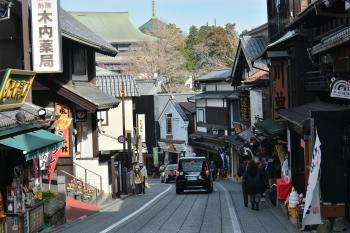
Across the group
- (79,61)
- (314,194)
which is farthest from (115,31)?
(314,194)

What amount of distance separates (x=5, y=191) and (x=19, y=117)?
2.28 m

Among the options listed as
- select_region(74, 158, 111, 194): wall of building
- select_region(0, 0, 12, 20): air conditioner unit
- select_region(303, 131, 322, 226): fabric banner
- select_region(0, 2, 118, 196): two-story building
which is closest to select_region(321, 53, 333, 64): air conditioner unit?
select_region(303, 131, 322, 226): fabric banner

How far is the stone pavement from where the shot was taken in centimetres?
1643

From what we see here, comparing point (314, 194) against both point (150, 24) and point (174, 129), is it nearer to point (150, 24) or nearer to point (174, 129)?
point (174, 129)

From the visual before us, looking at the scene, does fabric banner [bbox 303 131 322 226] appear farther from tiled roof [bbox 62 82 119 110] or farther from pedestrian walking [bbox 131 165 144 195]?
pedestrian walking [bbox 131 165 144 195]

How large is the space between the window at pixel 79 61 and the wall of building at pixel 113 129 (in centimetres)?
1403

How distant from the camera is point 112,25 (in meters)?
104

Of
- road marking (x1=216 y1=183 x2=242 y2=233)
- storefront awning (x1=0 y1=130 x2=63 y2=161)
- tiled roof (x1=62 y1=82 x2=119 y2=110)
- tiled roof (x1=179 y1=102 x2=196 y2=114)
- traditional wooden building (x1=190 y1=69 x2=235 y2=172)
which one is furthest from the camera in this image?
tiled roof (x1=179 y1=102 x2=196 y2=114)

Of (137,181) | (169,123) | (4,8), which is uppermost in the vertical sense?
(4,8)

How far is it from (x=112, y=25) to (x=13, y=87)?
8923cm

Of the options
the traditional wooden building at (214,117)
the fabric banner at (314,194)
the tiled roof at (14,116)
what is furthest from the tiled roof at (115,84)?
the fabric banner at (314,194)

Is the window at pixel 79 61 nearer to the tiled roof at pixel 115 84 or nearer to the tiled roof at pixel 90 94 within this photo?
the tiled roof at pixel 90 94

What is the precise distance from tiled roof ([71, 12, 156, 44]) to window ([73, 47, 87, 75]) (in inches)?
2611

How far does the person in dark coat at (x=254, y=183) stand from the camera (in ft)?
70.7
